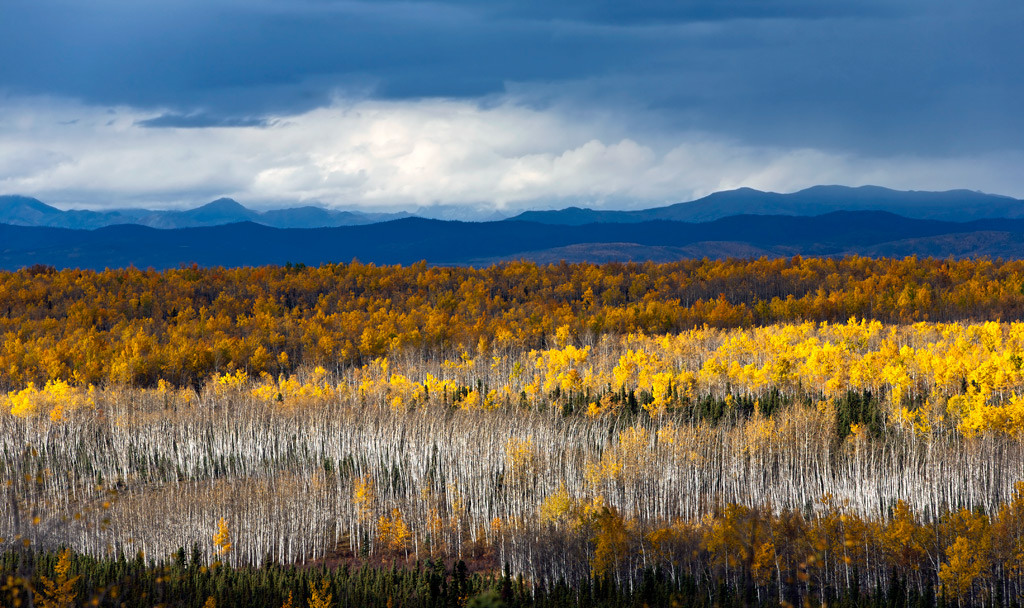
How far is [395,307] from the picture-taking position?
9719 cm

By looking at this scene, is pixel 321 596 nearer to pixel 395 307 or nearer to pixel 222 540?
pixel 222 540

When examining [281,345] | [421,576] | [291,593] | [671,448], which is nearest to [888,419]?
[671,448]

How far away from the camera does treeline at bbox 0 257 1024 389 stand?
66750mm

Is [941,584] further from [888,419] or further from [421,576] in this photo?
[888,419]

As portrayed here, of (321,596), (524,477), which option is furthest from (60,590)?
(524,477)

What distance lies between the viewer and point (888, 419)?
118 ft

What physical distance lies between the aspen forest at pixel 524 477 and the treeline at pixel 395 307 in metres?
0.86

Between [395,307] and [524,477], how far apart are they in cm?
6851

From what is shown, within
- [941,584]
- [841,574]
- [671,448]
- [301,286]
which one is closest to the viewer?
[941,584]

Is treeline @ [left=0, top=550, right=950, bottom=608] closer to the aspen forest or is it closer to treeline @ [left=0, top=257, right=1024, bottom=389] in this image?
the aspen forest

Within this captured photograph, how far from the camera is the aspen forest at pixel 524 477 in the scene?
22.3m

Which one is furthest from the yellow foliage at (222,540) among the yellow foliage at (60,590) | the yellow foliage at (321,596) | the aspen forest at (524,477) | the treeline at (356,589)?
the yellow foliage at (321,596)

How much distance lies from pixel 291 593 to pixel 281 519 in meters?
5.50

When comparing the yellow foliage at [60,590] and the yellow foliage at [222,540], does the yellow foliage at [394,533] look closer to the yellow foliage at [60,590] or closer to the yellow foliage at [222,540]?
the yellow foliage at [222,540]
